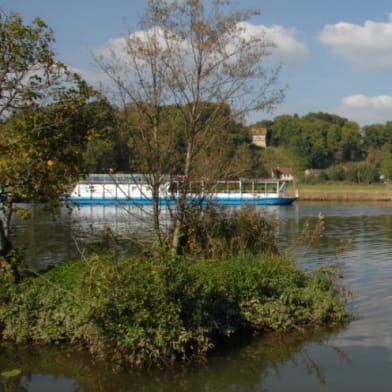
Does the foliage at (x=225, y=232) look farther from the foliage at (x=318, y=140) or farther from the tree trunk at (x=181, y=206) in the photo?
the foliage at (x=318, y=140)

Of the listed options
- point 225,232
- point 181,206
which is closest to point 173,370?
point 181,206

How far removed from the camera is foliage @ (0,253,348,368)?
781 cm

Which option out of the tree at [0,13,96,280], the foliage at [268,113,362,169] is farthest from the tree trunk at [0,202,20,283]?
the foliage at [268,113,362,169]

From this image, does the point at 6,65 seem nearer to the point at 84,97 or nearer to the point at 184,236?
the point at 84,97

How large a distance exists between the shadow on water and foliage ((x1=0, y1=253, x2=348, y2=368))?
228mm

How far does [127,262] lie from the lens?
336 inches

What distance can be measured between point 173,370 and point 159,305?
987 millimetres

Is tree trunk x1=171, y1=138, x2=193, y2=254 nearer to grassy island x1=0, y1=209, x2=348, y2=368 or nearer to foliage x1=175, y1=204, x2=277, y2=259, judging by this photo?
foliage x1=175, y1=204, x2=277, y2=259

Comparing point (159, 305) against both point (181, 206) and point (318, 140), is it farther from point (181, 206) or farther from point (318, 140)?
point (318, 140)

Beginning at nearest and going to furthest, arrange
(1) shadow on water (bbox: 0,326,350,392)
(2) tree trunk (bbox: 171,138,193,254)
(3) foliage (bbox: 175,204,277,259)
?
(1) shadow on water (bbox: 0,326,350,392) < (2) tree trunk (bbox: 171,138,193,254) < (3) foliage (bbox: 175,204,277,259)

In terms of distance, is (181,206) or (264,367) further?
(181,206)

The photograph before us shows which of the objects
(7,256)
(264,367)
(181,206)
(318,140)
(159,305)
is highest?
(318,140)

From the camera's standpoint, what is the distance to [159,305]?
25.7 feet

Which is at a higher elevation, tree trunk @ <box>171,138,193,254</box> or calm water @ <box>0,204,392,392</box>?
tree trunk @ <box>171,138,193,254</box>
